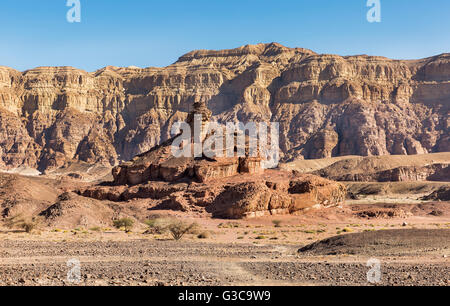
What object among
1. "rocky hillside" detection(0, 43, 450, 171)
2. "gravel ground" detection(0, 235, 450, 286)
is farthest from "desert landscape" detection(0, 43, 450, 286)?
"rocky hillside" detection(0, 43, 450, 171)

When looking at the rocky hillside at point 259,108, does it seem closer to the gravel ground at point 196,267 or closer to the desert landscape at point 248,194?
the desert landscape at point 248,194

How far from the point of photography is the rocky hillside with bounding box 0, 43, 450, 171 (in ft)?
537

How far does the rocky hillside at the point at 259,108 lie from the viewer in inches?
6447

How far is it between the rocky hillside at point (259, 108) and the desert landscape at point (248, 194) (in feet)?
1.94

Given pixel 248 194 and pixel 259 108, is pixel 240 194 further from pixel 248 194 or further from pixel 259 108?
pixel 259 108

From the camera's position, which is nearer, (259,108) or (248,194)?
(248,194)

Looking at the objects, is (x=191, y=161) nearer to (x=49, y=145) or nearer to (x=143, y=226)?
(x=143, y=226)

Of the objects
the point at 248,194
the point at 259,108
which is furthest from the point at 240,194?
the point at 259,108

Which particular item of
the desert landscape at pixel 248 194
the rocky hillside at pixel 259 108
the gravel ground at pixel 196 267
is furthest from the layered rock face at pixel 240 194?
the rocky hillside at pixel 259 108

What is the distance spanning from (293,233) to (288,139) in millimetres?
132942

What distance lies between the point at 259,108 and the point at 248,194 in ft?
444

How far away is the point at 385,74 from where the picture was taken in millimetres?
186875

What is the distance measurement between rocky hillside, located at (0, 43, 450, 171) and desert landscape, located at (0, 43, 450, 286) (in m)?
0.59

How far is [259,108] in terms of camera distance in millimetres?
182250
